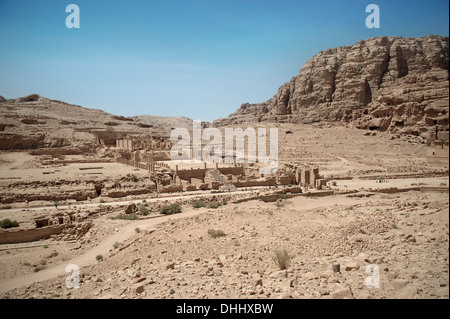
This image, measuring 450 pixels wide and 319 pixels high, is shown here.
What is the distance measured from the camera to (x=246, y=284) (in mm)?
A: 6820

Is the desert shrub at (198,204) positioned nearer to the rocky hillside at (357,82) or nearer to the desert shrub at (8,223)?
the desert shrub at (8,223)

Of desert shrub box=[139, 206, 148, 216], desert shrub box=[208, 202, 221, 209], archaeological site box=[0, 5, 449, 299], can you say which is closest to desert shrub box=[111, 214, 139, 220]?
archaeological site box=[0, 5, 449, 299]

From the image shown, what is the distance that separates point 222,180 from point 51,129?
36.8 m

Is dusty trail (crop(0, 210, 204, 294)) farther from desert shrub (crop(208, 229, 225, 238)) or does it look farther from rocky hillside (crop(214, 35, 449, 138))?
rocky hillside (crop(214, 35, 449, 138))

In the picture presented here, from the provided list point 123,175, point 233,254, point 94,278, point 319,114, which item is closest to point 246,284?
point 233,254

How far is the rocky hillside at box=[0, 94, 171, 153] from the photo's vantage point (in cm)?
4309

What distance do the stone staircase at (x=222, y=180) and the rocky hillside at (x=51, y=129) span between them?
2431cm

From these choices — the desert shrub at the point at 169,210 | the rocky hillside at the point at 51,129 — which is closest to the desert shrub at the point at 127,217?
the desert shrub at the point at 169,210

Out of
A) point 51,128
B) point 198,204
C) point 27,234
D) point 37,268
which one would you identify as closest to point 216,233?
point 37,268

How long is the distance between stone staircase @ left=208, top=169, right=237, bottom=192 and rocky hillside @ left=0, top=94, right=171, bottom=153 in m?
24.3

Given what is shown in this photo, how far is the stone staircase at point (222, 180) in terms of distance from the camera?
2522 cm
